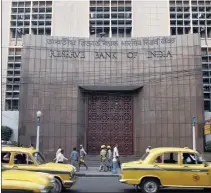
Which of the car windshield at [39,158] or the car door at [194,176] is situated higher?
the car windshield at [39,158]

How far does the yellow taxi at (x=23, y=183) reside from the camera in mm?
6273

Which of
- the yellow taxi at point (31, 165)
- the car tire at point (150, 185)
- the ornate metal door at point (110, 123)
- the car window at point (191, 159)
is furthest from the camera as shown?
the ornate metal door at point (110, 123)

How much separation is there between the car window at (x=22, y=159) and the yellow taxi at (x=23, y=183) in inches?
154

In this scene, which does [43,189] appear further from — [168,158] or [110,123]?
[110,123]

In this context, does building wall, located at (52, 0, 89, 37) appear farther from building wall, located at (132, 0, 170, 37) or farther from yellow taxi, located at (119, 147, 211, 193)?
yellow taxi, located at (119, 147, 211, 193)

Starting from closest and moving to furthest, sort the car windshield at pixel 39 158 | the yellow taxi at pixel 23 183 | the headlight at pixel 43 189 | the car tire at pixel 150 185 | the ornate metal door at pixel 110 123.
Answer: the yellow taxi at pixel 23 183 < the headlight at pixel 43 189 < the car tire at pixel 150 185 < the car windshield at pixel 39 158 < the ornate metal door at pixel 110 123

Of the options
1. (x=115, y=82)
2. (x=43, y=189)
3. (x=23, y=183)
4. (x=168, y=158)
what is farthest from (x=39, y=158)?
(x=115, y=82)

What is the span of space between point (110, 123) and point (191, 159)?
52.4 feet

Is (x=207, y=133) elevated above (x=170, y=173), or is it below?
above

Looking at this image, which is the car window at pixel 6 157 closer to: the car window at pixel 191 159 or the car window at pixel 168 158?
the car window at pixel 168 158

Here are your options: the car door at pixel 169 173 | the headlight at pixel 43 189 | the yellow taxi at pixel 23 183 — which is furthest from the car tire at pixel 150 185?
the headlight at pixel 43 189

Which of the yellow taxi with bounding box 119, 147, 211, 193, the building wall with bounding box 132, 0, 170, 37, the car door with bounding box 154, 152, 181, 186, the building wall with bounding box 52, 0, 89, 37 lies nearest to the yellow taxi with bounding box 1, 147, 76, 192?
the yellow taxi with bounding box 119, 147, 211, 193

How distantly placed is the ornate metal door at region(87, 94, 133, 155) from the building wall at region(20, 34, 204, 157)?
2.08 ft

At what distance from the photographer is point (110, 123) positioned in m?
26.9
